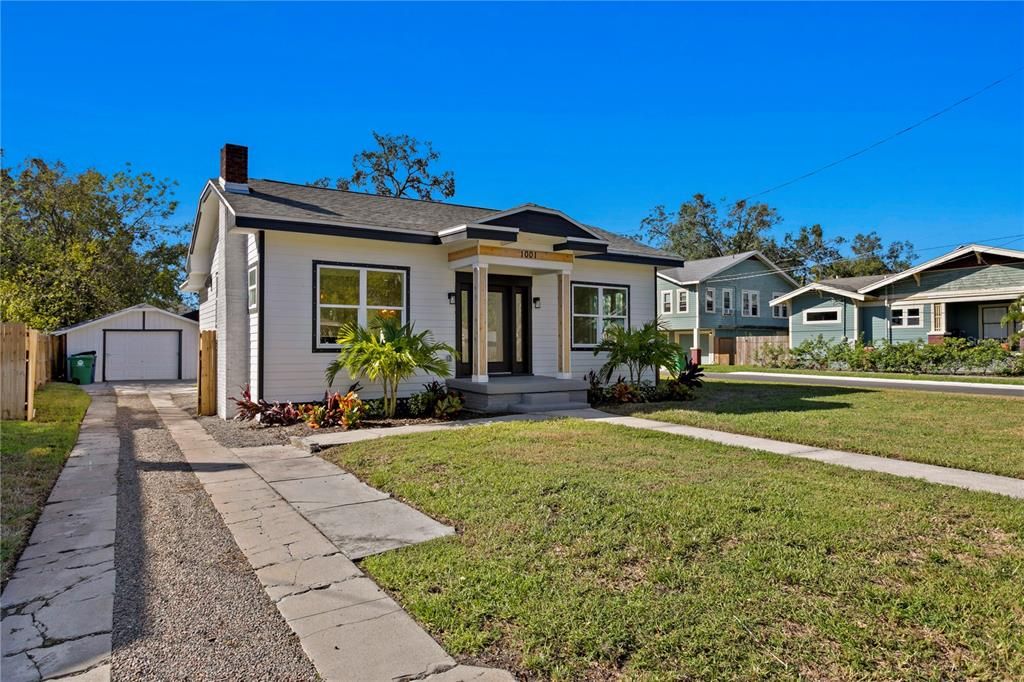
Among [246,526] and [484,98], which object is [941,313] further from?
[246,526]

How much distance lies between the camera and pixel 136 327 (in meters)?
22.2

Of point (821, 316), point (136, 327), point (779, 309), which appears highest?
point (779, 309)

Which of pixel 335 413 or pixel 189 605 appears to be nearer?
pixel 189 605

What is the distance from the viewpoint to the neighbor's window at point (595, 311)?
44.0 ft

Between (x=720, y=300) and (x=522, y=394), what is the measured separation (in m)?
24.9

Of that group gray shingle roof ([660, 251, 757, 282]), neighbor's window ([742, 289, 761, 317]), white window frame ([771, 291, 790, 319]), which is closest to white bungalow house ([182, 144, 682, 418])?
gray shingle roof ([660, 251, 757, 282])

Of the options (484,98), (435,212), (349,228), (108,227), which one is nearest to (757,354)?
(484,98)

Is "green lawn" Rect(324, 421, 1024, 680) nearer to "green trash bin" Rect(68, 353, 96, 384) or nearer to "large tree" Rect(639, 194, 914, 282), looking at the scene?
"green trash bin" Rect(68, 353, 96, 384)

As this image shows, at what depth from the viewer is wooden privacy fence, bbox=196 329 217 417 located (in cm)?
1166

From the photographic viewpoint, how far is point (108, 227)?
28.3 meters

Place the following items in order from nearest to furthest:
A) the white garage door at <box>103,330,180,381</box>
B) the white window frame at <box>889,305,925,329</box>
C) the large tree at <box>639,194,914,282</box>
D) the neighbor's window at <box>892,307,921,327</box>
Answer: the white garage door at <box>103,330,180,381</box> → the white window frame at <box>889,305,925,329</box> → the neighbor's window at <box>892,307,921,327</box> → the large tree at <box>639,194,914,282</box>

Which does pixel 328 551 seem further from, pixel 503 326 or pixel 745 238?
pixel 745 238

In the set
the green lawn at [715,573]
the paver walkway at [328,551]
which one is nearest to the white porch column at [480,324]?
the paver walkway at [328,551]

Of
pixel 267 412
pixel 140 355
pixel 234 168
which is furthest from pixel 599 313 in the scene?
pixel 140 355
